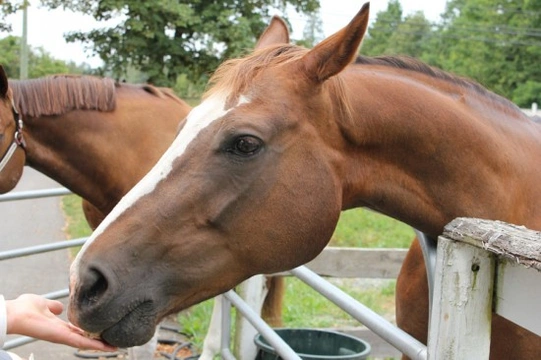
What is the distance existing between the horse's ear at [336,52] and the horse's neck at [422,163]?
5.7 inches

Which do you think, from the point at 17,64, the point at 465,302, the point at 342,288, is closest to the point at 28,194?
the point at 465,302

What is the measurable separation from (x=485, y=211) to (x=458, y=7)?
63.9m

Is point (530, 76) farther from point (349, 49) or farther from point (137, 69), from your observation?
point (349, 49)

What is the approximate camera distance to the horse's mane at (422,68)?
212 cm

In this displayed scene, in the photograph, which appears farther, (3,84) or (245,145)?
(3,84)

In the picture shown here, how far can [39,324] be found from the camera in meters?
1.58

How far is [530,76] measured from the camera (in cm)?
3459

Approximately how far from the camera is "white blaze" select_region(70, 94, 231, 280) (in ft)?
5.58

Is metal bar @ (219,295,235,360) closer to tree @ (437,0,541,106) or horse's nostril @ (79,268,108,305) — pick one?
horse's nostril @ (79,268,108,305)

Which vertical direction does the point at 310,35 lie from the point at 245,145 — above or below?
above

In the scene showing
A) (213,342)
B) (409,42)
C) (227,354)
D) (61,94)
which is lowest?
(213,342)

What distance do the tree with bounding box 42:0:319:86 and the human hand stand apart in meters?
17.5

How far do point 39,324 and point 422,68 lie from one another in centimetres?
149

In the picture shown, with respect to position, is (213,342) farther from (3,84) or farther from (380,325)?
(380,325)
